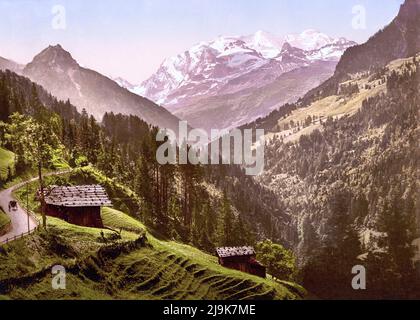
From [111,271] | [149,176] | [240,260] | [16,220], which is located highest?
[149,176]

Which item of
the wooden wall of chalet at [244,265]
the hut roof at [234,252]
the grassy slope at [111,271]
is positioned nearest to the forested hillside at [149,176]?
the hut roof at [234,252]

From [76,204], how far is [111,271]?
36.9ft

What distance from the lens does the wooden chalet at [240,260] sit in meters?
60.1

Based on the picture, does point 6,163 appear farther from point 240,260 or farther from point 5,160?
point 240,260

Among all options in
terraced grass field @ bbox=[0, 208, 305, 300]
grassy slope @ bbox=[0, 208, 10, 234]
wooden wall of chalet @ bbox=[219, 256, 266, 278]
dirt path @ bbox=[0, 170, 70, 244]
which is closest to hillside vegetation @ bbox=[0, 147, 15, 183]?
dirt path @ bbox=[0, 170, 70, 244]

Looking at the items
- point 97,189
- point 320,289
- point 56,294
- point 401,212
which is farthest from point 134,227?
point 401,212

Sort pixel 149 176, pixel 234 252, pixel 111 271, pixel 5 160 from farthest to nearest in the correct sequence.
A: pixel 149 176 < pixel 5 160 < pixel 234 252 < pixel 111 271

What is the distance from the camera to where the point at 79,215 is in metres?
54.5

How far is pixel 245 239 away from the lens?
8475 cm

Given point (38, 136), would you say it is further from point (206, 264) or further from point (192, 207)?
point (192, 207)

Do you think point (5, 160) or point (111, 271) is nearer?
point (111, 271)

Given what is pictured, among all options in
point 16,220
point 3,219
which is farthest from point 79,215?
point 3,219

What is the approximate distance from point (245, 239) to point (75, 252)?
142ft
